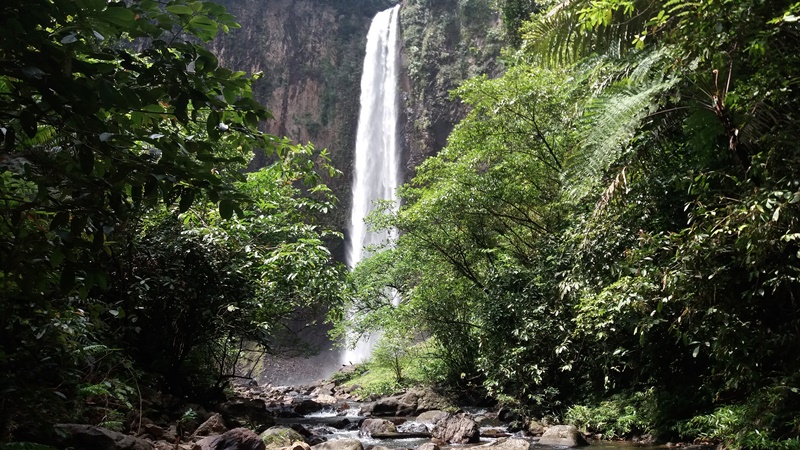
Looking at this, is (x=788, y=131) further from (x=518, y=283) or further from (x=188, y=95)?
(x=518, y=283)

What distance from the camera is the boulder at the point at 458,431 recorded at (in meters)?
8.55

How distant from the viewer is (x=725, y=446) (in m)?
5.57

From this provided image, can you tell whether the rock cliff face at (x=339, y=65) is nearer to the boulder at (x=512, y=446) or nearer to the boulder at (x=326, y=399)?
the boulder at (x=326, y=399)

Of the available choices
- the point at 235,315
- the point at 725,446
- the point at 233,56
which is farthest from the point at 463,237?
the point at 233,56

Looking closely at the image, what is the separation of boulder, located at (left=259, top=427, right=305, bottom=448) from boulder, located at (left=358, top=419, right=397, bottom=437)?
2.88 meters

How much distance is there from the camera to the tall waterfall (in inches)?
1174

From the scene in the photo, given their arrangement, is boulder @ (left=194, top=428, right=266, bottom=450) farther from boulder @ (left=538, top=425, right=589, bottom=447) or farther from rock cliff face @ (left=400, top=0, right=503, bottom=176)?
rock cliff face @ (left=400, top=0, right=503, bottom=176)

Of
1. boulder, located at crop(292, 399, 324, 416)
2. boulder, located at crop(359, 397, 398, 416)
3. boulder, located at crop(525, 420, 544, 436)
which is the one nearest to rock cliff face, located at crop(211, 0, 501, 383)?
boulder, located at crop(292, 399, 324, 416)

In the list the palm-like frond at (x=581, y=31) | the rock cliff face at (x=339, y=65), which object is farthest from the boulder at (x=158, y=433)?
the rock cliff face at (x=339, y=65)

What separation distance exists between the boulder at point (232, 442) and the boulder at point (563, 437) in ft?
14.3

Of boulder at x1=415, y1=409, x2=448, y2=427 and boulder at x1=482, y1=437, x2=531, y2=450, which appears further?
boulder at x1=415, y1=409, x2=448, y2=427

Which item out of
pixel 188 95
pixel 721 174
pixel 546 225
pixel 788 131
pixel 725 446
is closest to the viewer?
pixel 188 95

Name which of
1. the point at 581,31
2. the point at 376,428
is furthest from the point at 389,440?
the point at 581,31

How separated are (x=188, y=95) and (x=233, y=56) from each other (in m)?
41.1
